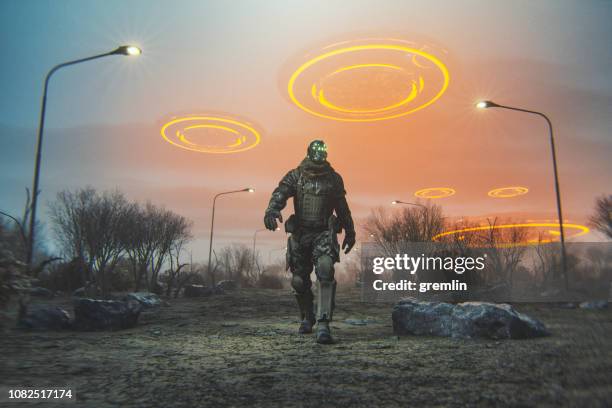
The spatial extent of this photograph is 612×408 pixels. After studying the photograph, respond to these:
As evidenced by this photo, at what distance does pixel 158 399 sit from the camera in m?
2.52

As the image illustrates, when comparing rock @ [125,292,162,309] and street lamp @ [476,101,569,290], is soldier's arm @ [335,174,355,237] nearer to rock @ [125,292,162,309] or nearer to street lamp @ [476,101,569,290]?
rock @ [125,292,162,309]

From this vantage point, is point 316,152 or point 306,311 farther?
point 306,311

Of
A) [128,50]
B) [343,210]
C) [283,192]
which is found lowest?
[343,210]

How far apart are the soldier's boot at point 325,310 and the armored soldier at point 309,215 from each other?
355mm

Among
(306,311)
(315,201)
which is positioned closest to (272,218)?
(315,201)

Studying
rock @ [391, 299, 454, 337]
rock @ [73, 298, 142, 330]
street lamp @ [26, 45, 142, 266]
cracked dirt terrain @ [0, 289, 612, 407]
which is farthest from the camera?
street lamp @ [26, 45, 142, 266]

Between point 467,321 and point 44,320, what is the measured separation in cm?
617

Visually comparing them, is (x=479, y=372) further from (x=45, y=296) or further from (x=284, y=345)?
(x=45, y=296)

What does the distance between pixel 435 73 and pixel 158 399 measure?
1002 cm

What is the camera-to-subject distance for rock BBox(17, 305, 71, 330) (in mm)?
6270

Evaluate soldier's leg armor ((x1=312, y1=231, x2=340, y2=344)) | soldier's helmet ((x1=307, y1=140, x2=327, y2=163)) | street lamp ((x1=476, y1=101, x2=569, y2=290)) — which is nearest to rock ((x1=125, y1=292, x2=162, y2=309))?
soldier's leg armor ((x1=312, y1=231, x2=340, y2=344))

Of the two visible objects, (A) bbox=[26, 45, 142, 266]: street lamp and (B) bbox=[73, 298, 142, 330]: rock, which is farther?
(A) bbox=[26, 45, 142, 266]: street lamp

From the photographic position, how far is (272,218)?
19.8 ft
